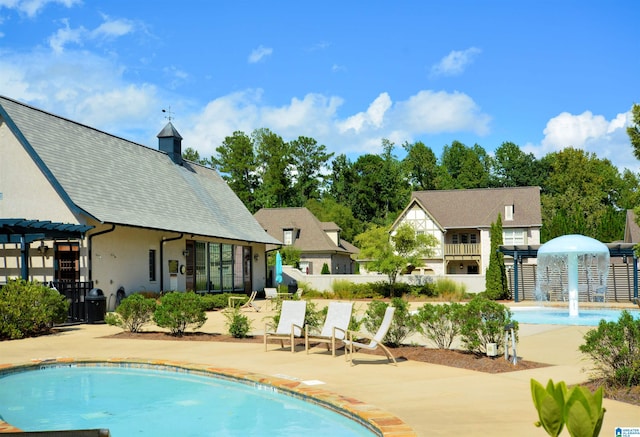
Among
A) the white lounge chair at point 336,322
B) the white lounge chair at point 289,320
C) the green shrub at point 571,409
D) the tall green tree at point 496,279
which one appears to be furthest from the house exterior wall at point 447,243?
the green shrub at point 571,409

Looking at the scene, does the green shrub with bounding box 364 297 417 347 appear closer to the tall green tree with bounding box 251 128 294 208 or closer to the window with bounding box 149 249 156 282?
the window with bounding box 149 249 156 282

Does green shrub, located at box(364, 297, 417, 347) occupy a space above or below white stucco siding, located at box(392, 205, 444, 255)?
below

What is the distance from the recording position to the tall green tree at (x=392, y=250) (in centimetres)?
3497

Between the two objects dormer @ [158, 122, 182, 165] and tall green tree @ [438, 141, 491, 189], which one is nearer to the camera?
dormer @ [158, 122, 182, 165]

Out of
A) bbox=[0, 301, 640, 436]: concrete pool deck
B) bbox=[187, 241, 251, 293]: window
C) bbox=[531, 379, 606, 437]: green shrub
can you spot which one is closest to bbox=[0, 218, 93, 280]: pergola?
bbox=[0, 301, 640, 436]: concrete pool deck

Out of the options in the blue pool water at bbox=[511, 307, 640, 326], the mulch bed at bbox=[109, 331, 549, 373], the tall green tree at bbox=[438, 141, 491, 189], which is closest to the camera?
the mulch bed at bbox=[109, 331, 549, 373]

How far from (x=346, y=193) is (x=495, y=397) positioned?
230 ft

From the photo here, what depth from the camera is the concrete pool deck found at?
6.66 m

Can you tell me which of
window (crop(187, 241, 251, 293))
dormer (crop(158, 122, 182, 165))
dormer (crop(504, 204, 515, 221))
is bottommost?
window (crop(187, 241, 251, 293))

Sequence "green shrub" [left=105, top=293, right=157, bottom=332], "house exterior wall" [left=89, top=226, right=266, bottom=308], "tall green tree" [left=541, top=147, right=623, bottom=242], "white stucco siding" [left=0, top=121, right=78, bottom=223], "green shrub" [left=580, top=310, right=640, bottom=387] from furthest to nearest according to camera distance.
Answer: "tall green tree" [left=541, top=147, right=623, bottom=242], "house exterior wall" [left=89, top=226, right=266, bottom=308], "white stucco siding" [left=0, top=121, right=78, bottom=223], "green shrub" [left=105, top=293, right=157, bottom=332], "green shrub" [left=580, top=310, right=640, bottom=387]

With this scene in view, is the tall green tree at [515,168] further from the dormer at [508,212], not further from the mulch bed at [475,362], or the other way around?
the mulch bed at [475,362]

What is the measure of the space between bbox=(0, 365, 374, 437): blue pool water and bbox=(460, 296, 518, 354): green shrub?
3671 millimetres

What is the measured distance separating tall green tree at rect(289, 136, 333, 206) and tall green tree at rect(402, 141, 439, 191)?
976 centimetres

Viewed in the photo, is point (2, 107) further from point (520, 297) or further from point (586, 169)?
point (586, 169)
